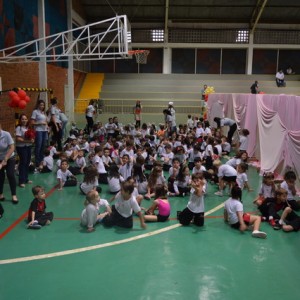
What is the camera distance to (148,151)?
11.1m

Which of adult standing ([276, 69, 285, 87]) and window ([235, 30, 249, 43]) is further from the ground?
window ([235, 30, 249, 43])

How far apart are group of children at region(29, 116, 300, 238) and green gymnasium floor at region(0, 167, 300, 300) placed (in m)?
0.23

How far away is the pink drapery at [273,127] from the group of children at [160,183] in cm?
72

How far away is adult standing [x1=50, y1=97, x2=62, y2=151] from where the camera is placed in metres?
12.5

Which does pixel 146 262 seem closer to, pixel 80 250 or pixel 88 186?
pixel 80 250

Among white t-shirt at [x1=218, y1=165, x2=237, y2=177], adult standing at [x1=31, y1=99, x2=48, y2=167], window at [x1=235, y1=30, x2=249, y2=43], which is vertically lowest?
white t-shirt at [x1=218, y1=165, x2=237, y2=177]

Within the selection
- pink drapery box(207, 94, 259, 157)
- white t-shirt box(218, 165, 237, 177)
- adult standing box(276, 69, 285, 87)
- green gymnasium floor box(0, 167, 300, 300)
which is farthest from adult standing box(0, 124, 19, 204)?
adult standing box(276, 69, 285, 87)

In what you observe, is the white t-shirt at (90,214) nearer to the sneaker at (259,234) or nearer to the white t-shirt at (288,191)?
the sneaker at (259,234)

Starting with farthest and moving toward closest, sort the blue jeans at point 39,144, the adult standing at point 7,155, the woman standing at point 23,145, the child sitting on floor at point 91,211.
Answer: the blue jeans at point 39,144
the woman standing at point 23,145
the adult standing at point 7,155
the child sitting on floor at point 91,211

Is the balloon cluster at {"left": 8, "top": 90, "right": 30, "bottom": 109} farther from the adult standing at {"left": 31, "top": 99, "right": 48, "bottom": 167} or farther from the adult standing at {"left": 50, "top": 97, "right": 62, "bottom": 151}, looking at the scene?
the adult standing at {"left": 50, "top": 97, "right": 62, "bottom": 151}

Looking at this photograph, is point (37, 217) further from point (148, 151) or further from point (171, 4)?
point (171, 4)

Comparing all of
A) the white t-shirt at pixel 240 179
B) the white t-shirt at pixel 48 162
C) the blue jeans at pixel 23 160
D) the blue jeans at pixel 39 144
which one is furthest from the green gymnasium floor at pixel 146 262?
the white t-shirt at pixel 48 162

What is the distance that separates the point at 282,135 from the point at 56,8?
15075 mm

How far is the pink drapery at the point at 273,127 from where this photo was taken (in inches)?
343
